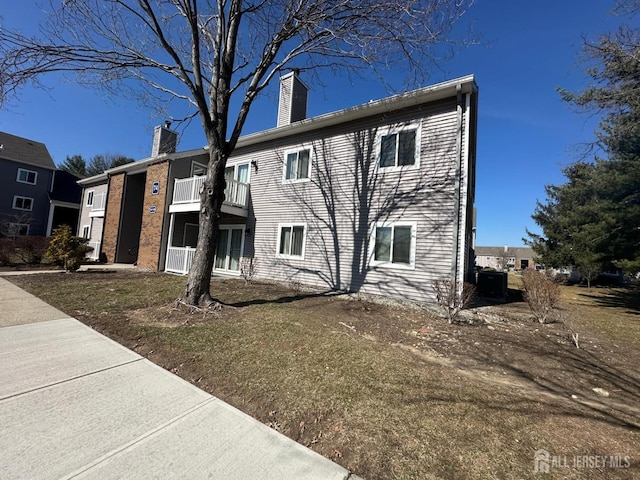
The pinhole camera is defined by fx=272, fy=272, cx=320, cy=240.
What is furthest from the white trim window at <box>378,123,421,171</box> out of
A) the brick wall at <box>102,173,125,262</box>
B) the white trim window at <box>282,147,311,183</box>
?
the brick wall at <box>102,173,125,262</box>

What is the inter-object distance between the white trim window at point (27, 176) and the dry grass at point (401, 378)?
3035 centimetres

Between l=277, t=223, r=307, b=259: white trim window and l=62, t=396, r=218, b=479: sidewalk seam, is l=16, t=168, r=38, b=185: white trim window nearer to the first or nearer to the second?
l=277, t=223, r=307, b=259: white trim window

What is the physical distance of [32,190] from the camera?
88.7 feet

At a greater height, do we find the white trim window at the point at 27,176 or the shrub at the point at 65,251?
the white trim window at the point at 27,176

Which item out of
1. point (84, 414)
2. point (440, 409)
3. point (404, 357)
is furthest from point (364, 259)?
point (84, 414)

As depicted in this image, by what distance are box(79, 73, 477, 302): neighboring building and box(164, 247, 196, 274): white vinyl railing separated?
5 centimetres

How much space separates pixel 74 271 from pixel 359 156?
42.6ft

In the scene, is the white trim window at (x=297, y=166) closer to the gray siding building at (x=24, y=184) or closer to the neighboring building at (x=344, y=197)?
the neighboring building at (x=344, y=197)

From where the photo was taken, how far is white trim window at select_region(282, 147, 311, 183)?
11.3 meters

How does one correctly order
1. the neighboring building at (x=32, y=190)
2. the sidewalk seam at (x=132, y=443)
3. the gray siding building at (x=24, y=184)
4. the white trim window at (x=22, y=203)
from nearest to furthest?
the sidewalk seam at (x=132, y=443) → the gray siding building at (x=24, y=184) → the neighboring building at (x=32, y=190) → the white trim window at (x=22, y=203)

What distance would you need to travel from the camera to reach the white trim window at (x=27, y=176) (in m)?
26.4

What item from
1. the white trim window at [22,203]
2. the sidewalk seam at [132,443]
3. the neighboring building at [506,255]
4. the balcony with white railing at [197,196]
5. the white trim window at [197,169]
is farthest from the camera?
the neighboring building at [506,255]

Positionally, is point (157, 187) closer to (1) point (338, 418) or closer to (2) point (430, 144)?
(2) point (430, 144)

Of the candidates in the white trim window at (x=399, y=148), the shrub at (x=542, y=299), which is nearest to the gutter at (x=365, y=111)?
the white trim window at (x=399, y=148)
